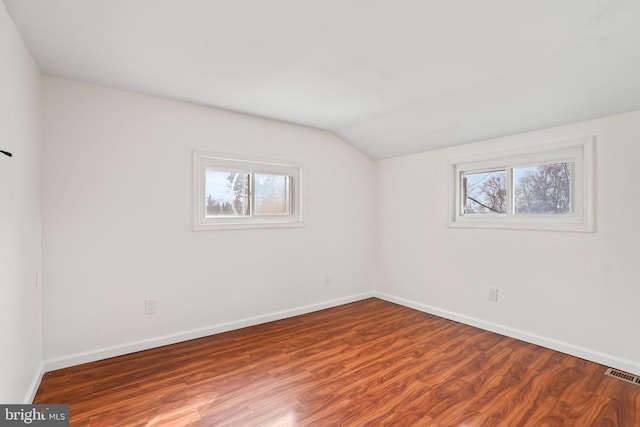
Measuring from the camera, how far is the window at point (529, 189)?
264 centimetres

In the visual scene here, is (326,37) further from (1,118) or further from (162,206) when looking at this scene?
(162,206)

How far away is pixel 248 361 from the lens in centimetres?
253

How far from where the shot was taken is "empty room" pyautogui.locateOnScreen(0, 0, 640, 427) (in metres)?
1.75

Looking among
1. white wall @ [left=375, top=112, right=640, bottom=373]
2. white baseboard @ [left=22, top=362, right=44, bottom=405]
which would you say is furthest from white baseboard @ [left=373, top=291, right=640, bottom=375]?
white baseboard @ [left=22, top=362, right=44, bottom=405]

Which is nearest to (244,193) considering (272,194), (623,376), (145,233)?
(272,194)

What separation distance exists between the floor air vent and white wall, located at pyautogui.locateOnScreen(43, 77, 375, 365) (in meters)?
2.66

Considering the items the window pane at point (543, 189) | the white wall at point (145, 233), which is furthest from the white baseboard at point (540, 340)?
the white wall at point (145, 233)

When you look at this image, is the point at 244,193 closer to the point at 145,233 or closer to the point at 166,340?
the point at 145,233

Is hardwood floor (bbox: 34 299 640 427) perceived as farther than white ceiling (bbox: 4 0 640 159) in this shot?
Yes

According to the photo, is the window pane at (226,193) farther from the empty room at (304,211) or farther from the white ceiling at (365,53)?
the white ceiling at (365,53)

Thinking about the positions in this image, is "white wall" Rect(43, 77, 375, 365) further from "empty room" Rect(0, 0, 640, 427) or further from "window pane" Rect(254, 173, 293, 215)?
"window pane" Rect(254, 173, 293, 215)

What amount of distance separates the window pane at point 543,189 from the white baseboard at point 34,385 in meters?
4.06

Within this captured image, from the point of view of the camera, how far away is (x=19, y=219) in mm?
1788

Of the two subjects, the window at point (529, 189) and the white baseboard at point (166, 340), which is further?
the window at point (529, 189)
